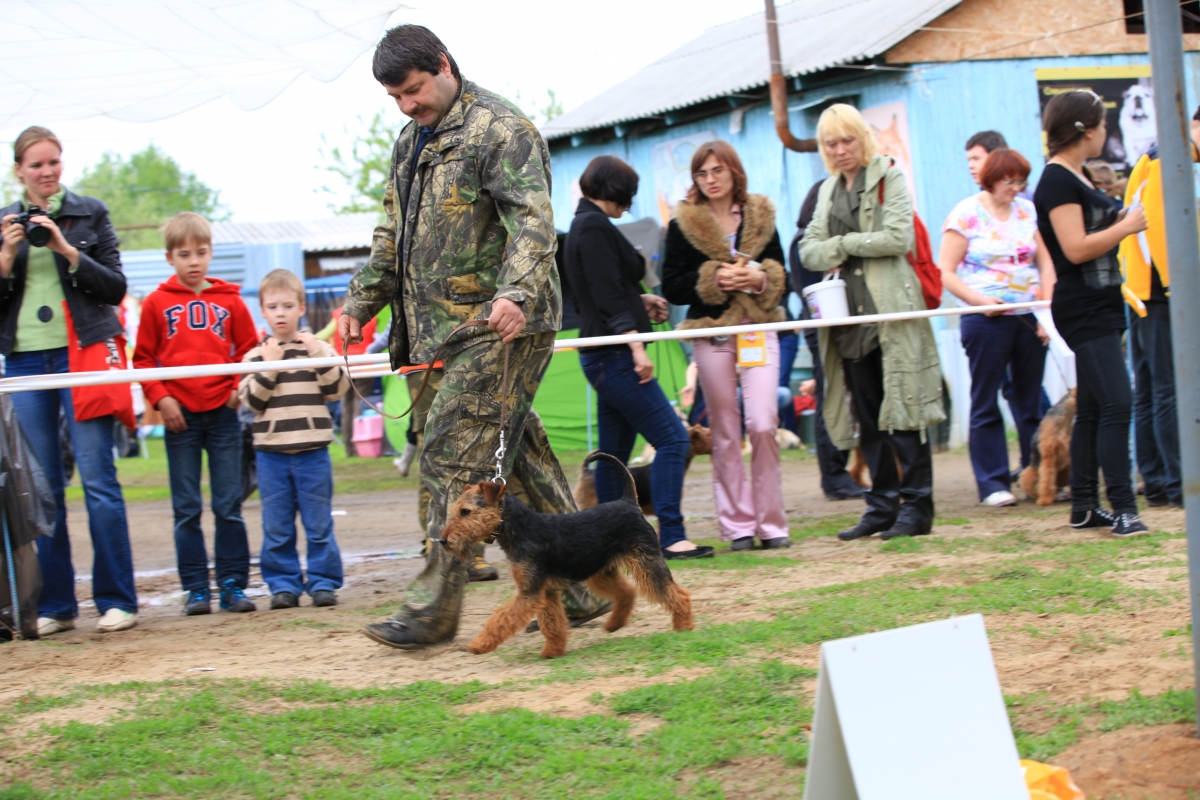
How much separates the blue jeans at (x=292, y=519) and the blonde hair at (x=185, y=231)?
1237 mm

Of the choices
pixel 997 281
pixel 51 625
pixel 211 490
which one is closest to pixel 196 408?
pixel 211 490

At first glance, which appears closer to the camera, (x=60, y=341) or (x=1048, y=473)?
(x=60, y=341)

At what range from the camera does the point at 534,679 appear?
434 centimetres

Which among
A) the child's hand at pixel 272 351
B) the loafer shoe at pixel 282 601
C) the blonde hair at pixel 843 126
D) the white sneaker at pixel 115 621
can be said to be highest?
the blonde hair at pixel 843 126

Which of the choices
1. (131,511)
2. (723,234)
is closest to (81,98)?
(723,234)

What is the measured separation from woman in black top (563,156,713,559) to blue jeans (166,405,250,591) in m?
2.09

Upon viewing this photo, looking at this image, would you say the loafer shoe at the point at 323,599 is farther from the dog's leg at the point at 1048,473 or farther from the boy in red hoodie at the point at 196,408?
the dog's leg at the point at 1048,473

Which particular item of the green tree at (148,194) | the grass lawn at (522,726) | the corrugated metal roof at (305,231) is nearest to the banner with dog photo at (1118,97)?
the grass lawn at (522,726)

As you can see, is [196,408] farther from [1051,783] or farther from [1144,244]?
[1144,244]

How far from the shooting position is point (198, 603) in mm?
6387

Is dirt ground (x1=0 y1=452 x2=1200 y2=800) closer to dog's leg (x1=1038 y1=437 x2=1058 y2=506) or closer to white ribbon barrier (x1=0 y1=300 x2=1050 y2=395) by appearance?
dog's leg (x1=1038 y1=437 x2=1058 y2=506)

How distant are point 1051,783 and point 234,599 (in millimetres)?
4761

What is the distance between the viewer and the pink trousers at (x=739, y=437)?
7211 millimetres

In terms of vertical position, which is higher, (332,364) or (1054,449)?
(332,364)
